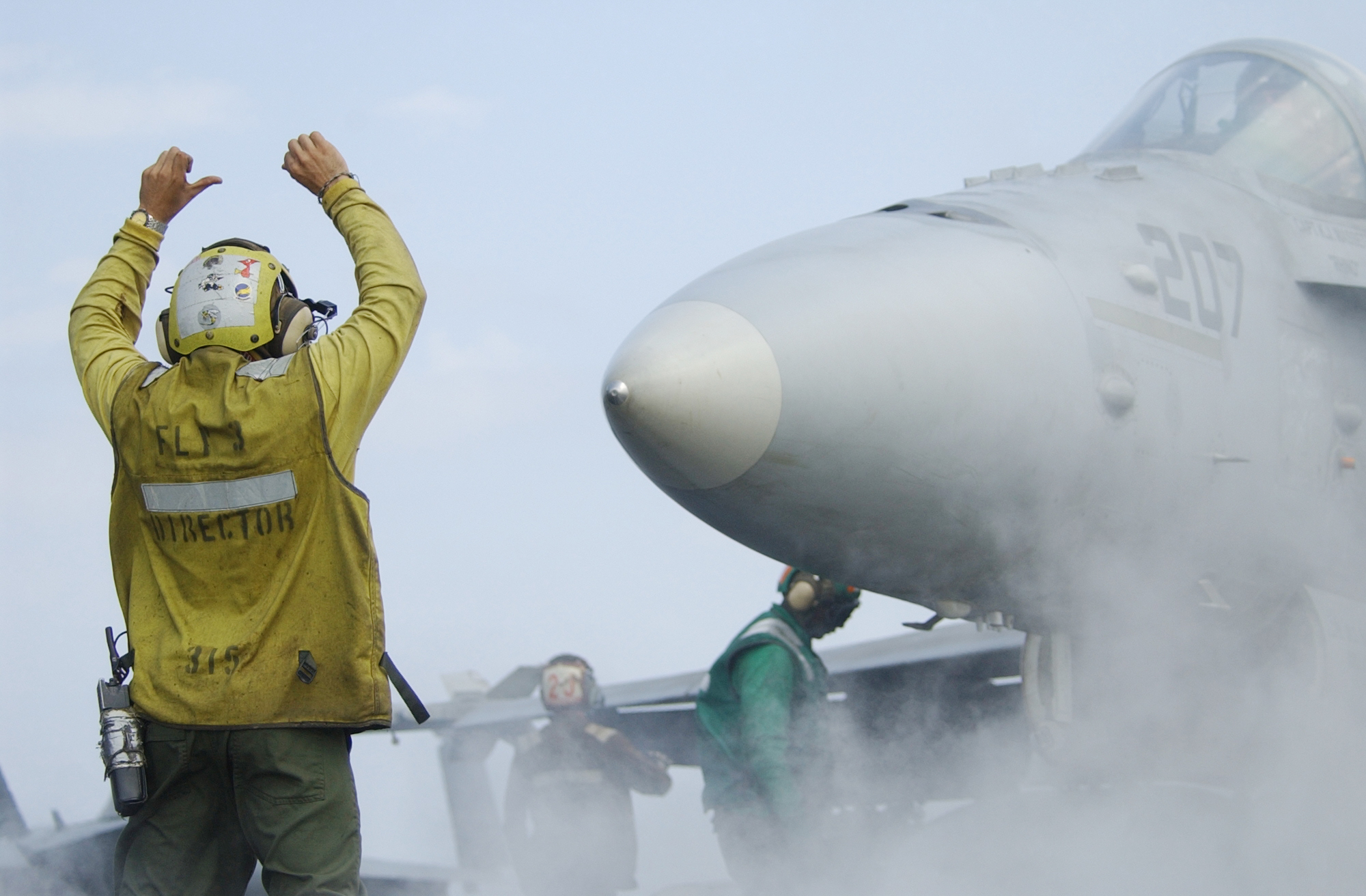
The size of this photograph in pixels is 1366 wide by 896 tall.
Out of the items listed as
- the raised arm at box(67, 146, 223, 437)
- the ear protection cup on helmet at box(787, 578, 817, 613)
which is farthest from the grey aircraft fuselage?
the ear protection cup on helmet at box(787, 578, 817, 613)

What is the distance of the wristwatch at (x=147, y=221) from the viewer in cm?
289

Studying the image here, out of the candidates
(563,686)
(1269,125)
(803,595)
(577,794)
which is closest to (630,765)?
(577,794)

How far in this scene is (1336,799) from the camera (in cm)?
332

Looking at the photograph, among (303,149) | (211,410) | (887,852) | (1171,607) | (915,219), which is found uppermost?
(303,149)

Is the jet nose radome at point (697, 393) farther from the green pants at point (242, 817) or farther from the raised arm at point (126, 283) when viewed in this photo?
the raised arm at point (126, 283)

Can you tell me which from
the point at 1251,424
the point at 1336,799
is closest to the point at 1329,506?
the point at 1251,424

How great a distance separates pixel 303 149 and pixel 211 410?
2.05ft

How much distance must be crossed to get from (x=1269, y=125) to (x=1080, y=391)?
60.7 inches

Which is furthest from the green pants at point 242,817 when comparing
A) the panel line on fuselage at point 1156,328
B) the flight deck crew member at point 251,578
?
the panel line on fuselage at point 1156,328

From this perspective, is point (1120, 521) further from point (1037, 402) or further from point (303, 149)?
point (303, 149)

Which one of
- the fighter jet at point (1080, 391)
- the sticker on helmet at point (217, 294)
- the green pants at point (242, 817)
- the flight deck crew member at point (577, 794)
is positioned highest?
the sticker on helmet at point (217, 294)

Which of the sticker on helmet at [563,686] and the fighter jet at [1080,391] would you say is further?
the sticker on helmet at [563,686]

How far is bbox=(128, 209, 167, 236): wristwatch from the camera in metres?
2.89

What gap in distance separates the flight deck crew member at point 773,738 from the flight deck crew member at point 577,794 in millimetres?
1774
